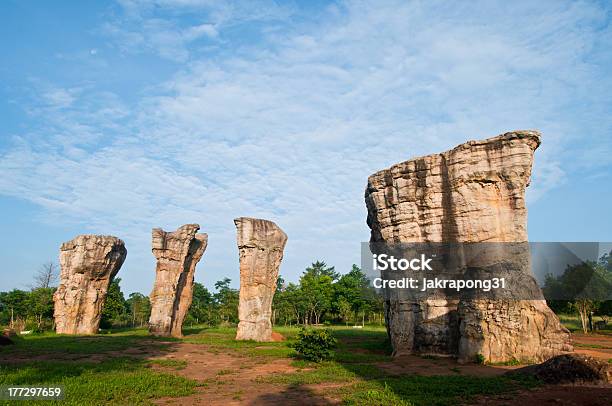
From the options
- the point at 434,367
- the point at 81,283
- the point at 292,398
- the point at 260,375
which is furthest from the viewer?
the point at 81,283

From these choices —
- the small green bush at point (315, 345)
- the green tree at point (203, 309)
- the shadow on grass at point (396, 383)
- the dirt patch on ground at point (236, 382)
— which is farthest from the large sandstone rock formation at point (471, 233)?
the green tree at point (203, 309)

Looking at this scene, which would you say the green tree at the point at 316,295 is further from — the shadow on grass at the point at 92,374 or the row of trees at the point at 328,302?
the shadow on grass at the point at 92,374

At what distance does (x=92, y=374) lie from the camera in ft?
45.6

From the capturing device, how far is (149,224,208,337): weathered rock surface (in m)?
33.2

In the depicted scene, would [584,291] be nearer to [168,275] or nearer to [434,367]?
[434,367]

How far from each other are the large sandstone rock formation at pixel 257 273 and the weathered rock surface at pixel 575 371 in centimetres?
2058

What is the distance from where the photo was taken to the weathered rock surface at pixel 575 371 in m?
11.5

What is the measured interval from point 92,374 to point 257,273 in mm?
17399

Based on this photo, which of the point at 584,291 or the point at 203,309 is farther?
the point at 203,309

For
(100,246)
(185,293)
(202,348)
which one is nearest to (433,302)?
(202,348)

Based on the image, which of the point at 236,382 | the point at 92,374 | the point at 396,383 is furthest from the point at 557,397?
the point at 92,374

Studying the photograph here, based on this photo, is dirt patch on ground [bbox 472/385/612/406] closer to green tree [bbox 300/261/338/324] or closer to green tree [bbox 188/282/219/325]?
green tree [bbox 300/261/338/324]

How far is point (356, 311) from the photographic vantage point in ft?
217

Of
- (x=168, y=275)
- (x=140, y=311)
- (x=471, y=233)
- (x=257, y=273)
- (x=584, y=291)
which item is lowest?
(x=140, y=311)
